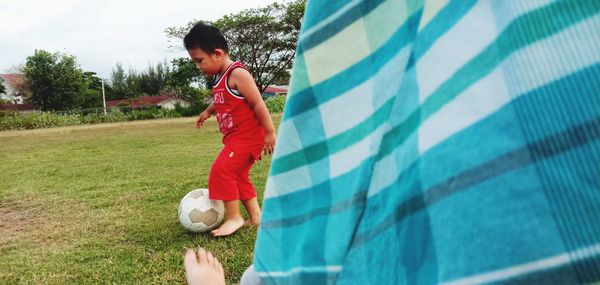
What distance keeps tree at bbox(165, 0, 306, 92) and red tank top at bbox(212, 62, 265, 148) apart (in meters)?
32.0

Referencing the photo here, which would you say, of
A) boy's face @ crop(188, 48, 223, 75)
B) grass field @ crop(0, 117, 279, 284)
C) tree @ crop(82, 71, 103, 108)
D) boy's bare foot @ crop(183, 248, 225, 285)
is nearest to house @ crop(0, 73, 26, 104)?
tree @ crop(82, 71, 103, 108)

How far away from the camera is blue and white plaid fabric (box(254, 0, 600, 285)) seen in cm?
50

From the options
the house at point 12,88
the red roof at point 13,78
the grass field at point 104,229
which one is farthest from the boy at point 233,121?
the house at point 12,88

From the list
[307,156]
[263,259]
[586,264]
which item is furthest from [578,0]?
[263,259]

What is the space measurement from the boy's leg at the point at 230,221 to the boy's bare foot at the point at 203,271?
5.36 feet

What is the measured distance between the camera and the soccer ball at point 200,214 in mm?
3279

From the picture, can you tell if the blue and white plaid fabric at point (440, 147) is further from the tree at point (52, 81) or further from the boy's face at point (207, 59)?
the tree at point (52, 81)

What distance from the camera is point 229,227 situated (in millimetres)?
3264

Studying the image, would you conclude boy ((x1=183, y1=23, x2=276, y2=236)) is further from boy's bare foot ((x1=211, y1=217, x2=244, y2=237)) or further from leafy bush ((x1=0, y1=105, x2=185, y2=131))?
leafy bush ((x1=0, y1=105, x2=185, y2=131))

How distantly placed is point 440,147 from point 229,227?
2.80 m

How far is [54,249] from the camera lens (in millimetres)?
3123

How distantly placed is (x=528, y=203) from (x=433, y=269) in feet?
0.44

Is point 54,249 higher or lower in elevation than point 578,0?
lower

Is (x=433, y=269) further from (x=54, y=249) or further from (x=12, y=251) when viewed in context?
(x=12, y=251)
